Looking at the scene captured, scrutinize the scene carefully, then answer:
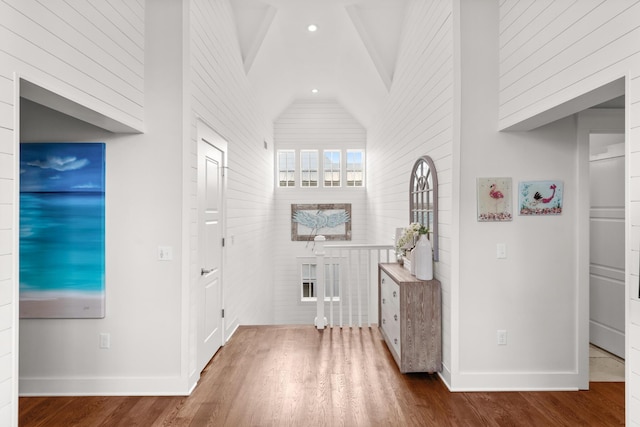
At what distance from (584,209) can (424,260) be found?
1.38 metres

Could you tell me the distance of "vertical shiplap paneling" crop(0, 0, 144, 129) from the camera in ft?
6.19

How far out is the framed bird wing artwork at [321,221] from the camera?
8297mm

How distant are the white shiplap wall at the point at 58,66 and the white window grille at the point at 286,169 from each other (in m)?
5.39

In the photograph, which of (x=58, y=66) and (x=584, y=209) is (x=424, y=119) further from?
(x=58, y=66)

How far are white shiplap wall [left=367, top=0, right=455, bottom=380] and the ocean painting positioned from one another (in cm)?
291

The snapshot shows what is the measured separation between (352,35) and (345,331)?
3906mm

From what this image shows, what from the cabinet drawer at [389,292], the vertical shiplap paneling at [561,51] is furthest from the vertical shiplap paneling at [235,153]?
the vertical shiplap paneling at [561,51]

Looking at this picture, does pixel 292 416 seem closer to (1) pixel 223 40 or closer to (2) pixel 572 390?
(2) pixel 572 390

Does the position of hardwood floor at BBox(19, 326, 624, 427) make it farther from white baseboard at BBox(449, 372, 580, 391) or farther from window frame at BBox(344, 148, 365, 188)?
window frame at BBox(344, 148, 365, 188)

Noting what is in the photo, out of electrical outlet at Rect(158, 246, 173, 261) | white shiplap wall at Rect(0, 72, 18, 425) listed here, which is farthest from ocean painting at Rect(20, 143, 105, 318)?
white shiplap wall at Rect(0, 72, 18, 425)

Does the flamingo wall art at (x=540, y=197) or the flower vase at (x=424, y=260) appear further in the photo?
the flower vase at (x=424, y=260)

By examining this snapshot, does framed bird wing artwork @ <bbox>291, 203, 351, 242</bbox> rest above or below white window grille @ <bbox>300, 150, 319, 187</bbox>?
Result: below

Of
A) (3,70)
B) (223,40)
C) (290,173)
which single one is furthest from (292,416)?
(290,173)

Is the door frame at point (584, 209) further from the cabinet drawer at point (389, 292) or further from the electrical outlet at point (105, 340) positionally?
the electrical outlet at point (105, 340)
